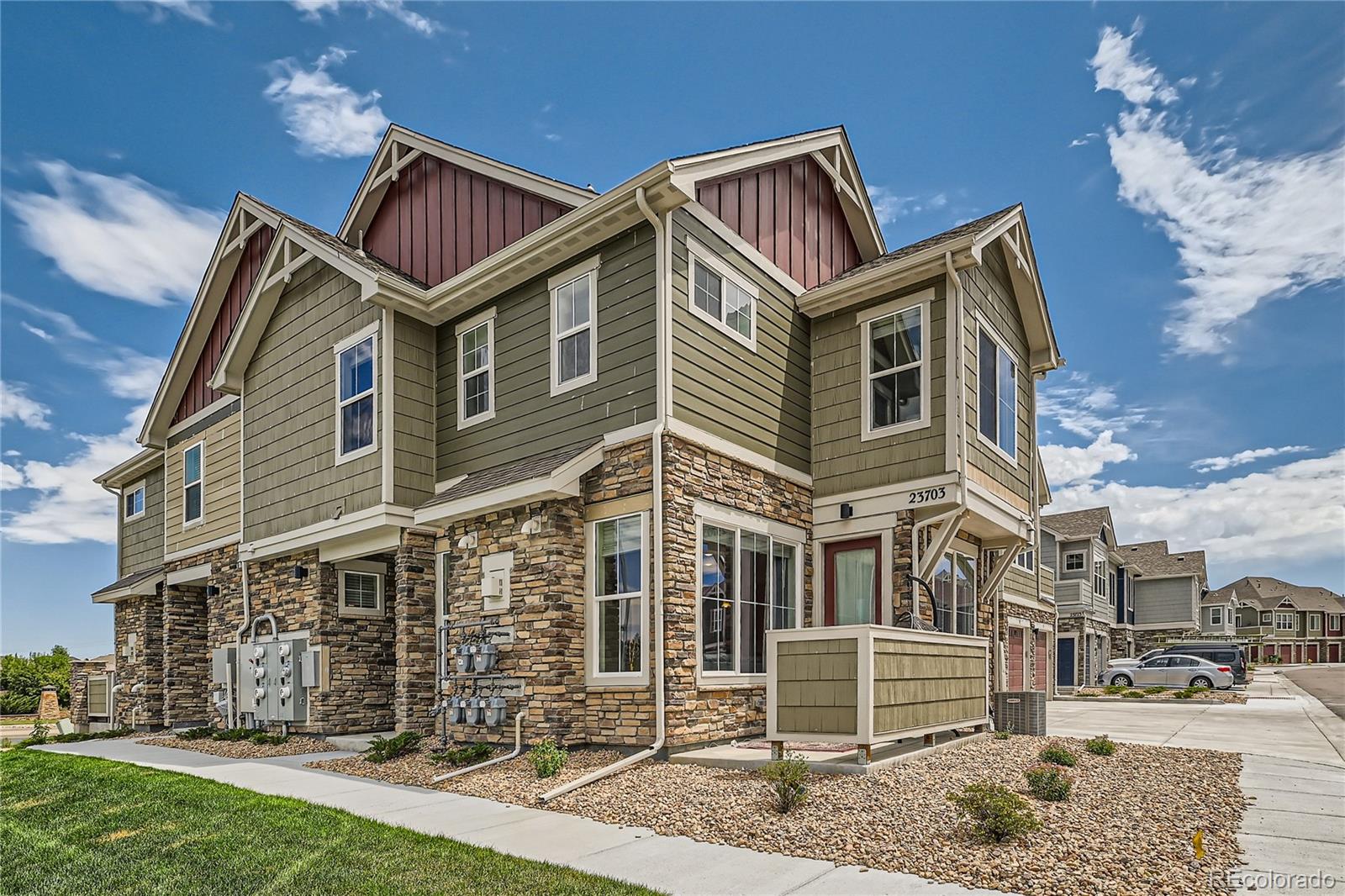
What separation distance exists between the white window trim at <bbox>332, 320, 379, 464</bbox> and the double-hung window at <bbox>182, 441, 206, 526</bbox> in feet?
20.8

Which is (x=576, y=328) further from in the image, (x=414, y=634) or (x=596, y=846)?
(x=596, y=846)

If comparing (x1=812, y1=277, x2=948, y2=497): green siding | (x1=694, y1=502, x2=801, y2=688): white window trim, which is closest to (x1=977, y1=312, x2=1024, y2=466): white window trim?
(x1=812, y1=277, x2=948, y2=497): green siding

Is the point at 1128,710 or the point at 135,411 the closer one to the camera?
the point at 1128,710

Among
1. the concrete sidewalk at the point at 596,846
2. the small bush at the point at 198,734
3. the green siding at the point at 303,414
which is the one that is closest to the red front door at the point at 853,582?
the concrete sidewalk at the point at 596,846

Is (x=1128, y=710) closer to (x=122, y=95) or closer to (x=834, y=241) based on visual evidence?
(x=834, y=241)

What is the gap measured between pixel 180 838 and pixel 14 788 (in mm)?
4632

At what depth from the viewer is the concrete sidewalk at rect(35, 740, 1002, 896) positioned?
552 cm

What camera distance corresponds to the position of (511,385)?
12094mm

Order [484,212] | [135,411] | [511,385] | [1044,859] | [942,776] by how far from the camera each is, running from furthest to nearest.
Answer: [135,411] < [484,212] < [511,385] < [942,776] < [1044,859]

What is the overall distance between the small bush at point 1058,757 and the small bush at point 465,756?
6089 mm

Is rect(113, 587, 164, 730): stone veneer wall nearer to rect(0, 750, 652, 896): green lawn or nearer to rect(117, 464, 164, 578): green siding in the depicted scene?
rect(117, 464, 164, 578): green siding

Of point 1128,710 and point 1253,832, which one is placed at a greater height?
point 1253,832

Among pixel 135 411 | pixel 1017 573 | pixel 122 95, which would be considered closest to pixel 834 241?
pixel 122 95

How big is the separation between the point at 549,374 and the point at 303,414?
5.25 metres
